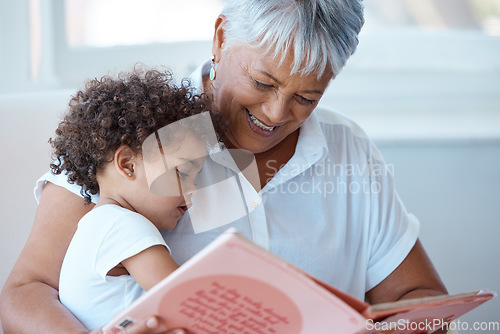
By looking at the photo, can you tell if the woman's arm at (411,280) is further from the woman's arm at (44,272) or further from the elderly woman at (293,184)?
the woman's arm at (44,272)

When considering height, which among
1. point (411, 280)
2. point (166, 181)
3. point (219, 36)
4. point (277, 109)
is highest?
point (219, 36)

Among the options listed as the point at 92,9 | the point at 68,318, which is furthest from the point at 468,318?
the point at 92,9

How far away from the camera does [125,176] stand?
1185 mm

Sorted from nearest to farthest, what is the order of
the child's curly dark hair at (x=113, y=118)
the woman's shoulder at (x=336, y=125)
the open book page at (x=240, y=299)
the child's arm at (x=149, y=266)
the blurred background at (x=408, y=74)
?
the open book page at (x=240, y=299)
the child's arm at (x=149, y=266)
the child's curly dark hair at (x=113, y=118)
the woman's shoulder at (x=336, y=125)
the blurred background at (x=408, y=74)

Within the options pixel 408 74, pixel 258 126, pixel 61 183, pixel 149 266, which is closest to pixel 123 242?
pixel 149 266

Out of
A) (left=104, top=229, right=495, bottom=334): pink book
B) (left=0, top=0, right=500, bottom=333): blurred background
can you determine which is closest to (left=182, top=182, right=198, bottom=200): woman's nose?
(left=104, top=229, right=495, bottom=334): pink book

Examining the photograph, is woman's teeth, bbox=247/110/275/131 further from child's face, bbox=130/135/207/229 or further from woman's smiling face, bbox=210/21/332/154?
child's face, bbox=130/135/207/229

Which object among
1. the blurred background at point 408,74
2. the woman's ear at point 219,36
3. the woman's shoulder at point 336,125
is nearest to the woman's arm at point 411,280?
the woman's shoulder at point 336,125

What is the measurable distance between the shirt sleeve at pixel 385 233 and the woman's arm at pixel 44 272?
2.13ft

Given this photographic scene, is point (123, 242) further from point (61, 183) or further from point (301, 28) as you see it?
point (301, 28)

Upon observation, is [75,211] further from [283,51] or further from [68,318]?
[283,51]

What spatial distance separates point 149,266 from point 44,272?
0.29m

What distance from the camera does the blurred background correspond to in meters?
2.21

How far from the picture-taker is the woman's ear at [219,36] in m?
1.32
